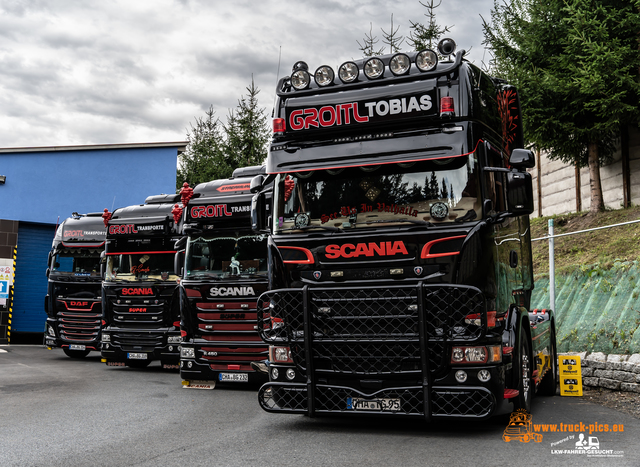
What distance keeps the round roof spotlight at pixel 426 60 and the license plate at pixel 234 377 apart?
5.96 meters

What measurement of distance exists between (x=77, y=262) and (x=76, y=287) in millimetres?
785

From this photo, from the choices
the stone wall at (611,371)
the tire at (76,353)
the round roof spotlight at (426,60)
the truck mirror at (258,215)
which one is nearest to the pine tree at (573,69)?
the stone wall at (611,371)

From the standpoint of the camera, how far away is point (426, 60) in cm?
713

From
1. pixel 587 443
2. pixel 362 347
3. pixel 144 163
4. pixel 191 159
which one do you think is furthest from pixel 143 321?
pixel 191 159

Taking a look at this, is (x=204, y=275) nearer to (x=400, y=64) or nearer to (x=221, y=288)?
(x=221, y=288)

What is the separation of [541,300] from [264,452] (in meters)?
10.0

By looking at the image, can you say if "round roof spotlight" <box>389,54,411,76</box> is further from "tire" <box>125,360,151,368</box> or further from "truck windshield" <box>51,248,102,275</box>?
"truck windshield" <box>51,248,102,275</box>

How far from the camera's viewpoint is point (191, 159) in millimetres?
35062

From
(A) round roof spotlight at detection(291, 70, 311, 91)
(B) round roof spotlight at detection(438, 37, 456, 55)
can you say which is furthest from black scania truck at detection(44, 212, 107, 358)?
(B) round roof spotlight at detection(438, 37, 456, 55)

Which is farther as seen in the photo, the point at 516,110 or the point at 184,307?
the point at 184,307

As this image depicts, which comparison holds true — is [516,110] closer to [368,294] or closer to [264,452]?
[368,294]

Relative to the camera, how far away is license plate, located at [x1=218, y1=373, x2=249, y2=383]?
10.9 m

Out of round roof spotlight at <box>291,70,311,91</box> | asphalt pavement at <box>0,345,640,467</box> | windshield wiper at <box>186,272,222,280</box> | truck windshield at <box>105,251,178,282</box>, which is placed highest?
round roof spotlight at <box>291,70,311,91</box>

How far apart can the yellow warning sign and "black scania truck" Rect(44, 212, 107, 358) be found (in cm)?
1153
